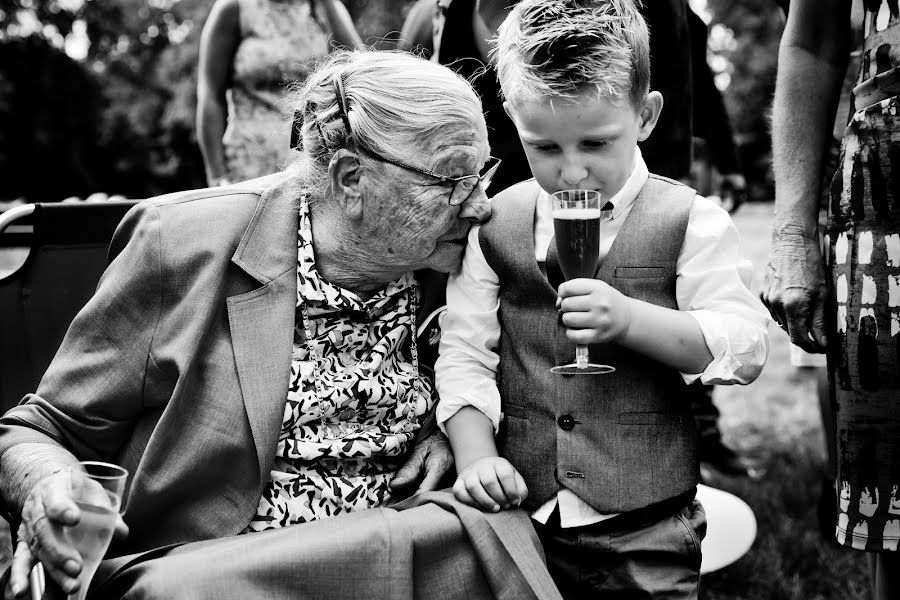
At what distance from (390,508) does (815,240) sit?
1.34 m

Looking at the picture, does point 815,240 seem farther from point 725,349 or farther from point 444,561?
point 444,561

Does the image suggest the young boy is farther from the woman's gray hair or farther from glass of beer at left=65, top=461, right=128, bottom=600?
glass of beer at left=65, top=461, right=128, bottom=600

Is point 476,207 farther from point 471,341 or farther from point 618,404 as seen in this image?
point 618,404

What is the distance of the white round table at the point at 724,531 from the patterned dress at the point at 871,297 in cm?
74

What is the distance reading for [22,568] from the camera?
181 centimetres

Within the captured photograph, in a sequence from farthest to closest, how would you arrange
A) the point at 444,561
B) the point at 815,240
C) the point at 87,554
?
the point at 815,240, the point at 444,561, the point at 87,554

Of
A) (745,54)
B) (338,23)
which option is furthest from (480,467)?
(745,54)

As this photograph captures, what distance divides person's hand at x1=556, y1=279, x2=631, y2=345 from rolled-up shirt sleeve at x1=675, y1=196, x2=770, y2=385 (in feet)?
0.73

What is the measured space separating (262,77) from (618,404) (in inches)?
139

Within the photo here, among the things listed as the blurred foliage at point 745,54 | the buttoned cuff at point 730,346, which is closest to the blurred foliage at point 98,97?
the blurred foliage at point 745,54

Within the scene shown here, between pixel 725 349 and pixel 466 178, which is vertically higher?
pixel 466 178

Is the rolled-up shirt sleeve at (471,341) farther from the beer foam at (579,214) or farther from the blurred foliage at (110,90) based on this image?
the blurred foliage at (110,90)

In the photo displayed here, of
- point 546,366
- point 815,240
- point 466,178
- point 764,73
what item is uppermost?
point 764,73

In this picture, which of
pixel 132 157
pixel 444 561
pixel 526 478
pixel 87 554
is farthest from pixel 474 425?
pixel 132 157
